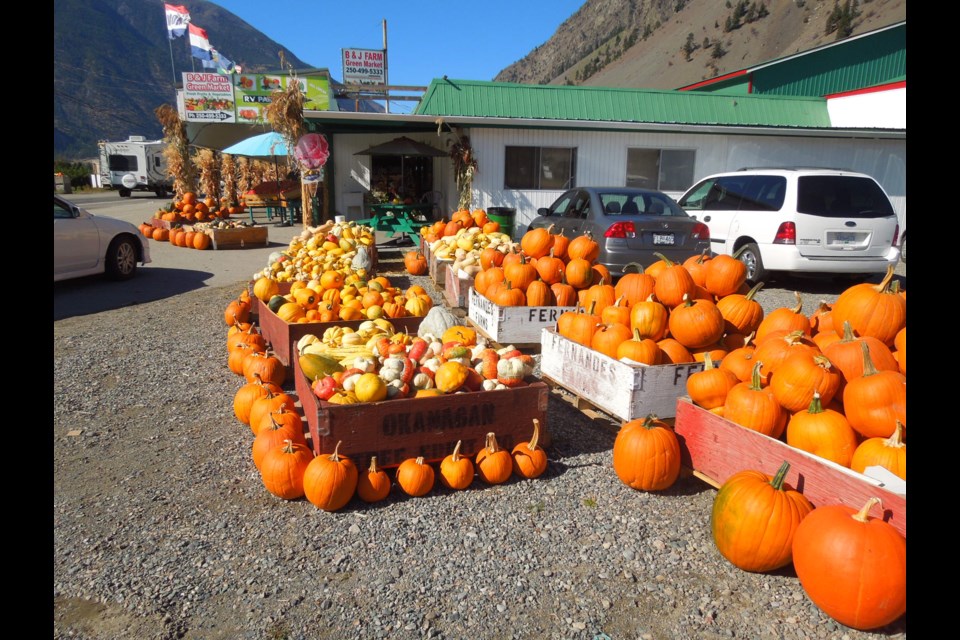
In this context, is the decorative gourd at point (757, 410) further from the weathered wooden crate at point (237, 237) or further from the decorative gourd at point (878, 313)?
the weathered wooden crate at point (237, 237)

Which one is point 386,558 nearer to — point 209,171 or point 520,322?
point 520,322

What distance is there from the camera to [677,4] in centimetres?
12725

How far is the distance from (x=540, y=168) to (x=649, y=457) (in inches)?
512

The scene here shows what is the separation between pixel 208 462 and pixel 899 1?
8829 centimetres

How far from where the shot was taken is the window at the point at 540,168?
1525cm

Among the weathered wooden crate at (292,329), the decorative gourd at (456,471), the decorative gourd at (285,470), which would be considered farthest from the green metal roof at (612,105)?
the decorative gourd at (285,470)

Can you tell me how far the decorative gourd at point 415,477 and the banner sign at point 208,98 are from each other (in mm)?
24381

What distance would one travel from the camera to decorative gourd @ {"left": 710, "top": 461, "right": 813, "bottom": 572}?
266cm

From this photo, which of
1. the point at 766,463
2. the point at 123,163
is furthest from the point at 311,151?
the point at 123,163

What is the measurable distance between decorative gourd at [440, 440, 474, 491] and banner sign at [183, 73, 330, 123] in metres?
22.9

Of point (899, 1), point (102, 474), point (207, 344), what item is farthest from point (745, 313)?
point (899, 1)

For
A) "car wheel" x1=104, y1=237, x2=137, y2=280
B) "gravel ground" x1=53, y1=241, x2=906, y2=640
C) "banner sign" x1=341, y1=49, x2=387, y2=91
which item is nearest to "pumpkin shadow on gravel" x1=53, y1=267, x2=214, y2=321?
"car wheel" x1=104, y1=237, x2=137, y2=280

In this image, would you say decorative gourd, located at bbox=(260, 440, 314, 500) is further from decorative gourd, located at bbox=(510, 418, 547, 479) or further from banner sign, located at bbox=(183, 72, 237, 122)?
banner sign, located at bbox=(183, 72, 237, 122)

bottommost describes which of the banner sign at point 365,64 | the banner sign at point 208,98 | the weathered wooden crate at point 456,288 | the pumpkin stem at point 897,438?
the pumpkin stem at point 897,438
